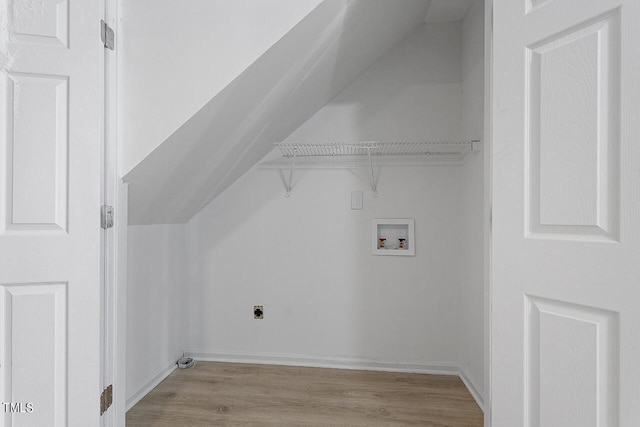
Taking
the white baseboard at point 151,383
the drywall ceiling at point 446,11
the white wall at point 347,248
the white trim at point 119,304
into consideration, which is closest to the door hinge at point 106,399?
the white trim at point 119,304

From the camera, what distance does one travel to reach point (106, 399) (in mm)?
1354

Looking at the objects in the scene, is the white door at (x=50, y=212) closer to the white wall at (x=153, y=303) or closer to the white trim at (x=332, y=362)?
the white wall at (x=153, y=303)

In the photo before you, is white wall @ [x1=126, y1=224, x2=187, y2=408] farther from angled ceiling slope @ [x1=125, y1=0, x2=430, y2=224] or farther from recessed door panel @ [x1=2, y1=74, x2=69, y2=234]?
recessed door panel @ [x1=2, y1=74, x2=69, y2=234]

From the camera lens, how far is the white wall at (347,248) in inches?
93.1

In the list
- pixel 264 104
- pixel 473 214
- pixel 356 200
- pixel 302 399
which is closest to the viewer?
pixel 264 104

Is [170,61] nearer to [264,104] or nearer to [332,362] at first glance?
[264,104]

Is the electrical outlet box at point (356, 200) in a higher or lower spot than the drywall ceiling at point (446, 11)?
lower

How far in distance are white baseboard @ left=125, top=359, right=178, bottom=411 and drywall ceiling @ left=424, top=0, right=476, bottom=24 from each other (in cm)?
279

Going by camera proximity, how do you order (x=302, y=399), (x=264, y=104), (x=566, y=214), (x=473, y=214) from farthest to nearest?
(x=473, y=214), (x=302, y=399), (x=264, y=104), (x=566, y=214)

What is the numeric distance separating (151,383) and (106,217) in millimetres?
1265

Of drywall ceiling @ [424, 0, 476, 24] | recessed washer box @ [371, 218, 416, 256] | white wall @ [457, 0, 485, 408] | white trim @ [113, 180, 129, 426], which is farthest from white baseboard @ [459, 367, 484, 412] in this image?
drywall ceiling @ [424, 0, 476, 24]

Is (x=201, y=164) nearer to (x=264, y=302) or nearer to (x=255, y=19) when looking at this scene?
(x=255, y=19)

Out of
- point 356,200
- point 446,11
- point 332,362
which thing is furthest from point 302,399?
point 446,11

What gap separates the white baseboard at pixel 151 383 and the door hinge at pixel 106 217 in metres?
1.09
